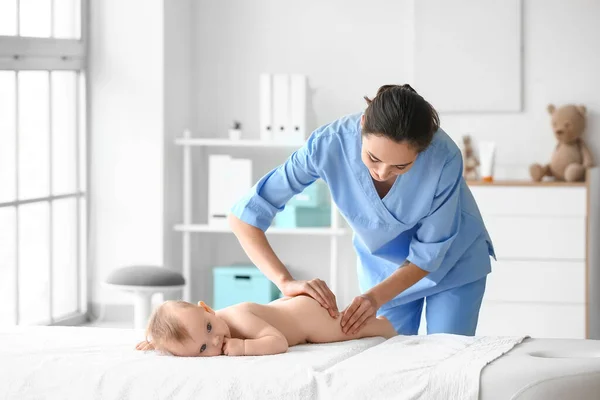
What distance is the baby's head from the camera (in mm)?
2004

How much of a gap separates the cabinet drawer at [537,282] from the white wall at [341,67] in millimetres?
541

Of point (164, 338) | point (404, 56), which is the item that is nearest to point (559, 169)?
point (404, 56)

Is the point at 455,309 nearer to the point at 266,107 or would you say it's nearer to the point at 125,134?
the point at 266,107

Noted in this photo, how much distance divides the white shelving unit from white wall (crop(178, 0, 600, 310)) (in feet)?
0.41

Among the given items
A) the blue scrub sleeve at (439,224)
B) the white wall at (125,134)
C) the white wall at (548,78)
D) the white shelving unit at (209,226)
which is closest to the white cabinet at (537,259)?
the white wall at (548,78)

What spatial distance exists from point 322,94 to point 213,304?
117 cm

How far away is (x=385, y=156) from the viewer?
2.09 meters

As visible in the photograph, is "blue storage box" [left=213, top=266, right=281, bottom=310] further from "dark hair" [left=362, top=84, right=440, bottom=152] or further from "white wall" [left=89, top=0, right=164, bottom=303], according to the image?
"dark hair" [left=362, top=84, right=440, bottom=152]

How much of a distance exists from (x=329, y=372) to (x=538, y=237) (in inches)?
106

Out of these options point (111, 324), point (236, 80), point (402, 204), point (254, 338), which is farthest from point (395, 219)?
point (236, 80)

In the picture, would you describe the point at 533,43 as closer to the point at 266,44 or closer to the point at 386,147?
the point at 266,44

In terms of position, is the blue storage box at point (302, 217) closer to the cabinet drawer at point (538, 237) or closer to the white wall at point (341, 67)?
the white wall at point (341, 67)

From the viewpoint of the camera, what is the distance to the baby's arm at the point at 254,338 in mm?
2008

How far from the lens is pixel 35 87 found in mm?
4289
